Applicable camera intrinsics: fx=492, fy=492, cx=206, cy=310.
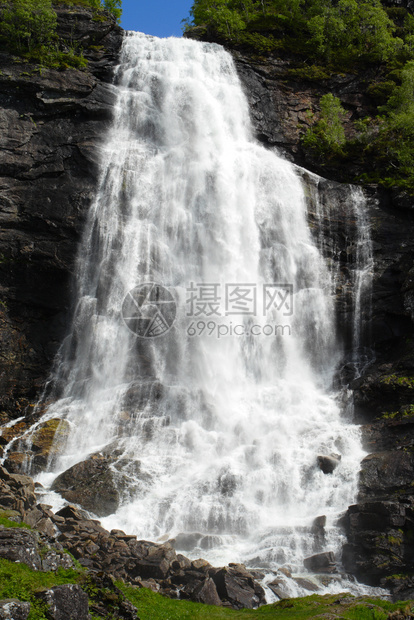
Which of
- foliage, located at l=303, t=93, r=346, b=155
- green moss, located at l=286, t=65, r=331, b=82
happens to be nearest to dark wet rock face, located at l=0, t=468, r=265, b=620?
foliage, located at l=303, t=93, r=346, b=155

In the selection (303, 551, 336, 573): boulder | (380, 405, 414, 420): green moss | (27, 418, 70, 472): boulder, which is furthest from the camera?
(27, 418, 70, 472): boulder

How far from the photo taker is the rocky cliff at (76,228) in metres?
19.5

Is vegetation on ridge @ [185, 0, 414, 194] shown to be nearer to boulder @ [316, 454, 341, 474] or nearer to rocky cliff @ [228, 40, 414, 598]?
rocky cliff @ [228, 40, 414, 598]

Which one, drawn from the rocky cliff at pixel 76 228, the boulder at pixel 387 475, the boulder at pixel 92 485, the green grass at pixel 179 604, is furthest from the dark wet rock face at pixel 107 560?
the rocky cliff at pixel 76 228

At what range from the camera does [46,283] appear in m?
24.0

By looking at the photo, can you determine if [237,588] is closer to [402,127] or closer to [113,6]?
[402,127]

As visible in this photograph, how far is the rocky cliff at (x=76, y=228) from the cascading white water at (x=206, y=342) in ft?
3.00

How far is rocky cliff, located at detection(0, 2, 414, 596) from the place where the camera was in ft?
64.0

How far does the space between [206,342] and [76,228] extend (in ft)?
28.4

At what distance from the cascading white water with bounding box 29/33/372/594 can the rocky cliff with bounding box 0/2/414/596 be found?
914mm

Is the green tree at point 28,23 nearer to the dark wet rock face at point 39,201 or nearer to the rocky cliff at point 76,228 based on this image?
the rocky cliff at point 76,228

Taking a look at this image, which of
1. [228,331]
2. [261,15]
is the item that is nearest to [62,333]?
[228,331]

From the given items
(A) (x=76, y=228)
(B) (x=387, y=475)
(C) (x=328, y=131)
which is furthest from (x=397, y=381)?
(C) (x=328, y=131)

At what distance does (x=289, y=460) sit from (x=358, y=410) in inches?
177
